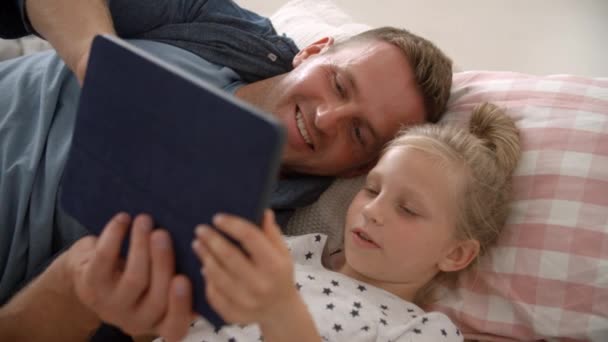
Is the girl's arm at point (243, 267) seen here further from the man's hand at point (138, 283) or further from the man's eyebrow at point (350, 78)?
the man's eyebrow at point (350, 78)

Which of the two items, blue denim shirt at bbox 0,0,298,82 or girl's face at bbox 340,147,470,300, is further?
blue denim shirt at bbox 0,0,298,82

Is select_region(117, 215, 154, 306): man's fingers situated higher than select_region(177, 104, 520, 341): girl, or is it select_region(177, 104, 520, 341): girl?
select_region(117, 215, 154, 306): man's fingers

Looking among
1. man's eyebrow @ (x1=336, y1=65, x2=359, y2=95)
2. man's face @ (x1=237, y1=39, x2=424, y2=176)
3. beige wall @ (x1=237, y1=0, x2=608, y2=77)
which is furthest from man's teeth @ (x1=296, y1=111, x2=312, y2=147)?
beige wall @ (x1=237, y1=0, x2=608, y2=77)

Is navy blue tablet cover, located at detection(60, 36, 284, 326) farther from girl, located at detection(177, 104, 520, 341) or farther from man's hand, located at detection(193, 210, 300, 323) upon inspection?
girl, located at detection(177, 104, 520, 341)

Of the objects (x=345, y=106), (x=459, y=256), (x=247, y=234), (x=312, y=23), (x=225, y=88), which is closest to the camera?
(x=247, y=234)

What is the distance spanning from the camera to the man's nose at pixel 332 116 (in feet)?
3.46

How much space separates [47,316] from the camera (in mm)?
741

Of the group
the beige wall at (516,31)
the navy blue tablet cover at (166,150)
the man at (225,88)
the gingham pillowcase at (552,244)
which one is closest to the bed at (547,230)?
the gingham pillowcase at (552,244)

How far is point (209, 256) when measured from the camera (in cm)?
48

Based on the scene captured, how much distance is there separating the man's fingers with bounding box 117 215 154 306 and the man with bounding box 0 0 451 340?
1.49ft

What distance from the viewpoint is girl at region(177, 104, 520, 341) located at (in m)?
0.86

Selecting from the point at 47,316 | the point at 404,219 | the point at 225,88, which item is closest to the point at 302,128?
the point at 225,88

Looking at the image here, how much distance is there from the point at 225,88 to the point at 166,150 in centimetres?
70

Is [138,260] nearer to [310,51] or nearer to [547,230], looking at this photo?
[547,230]
